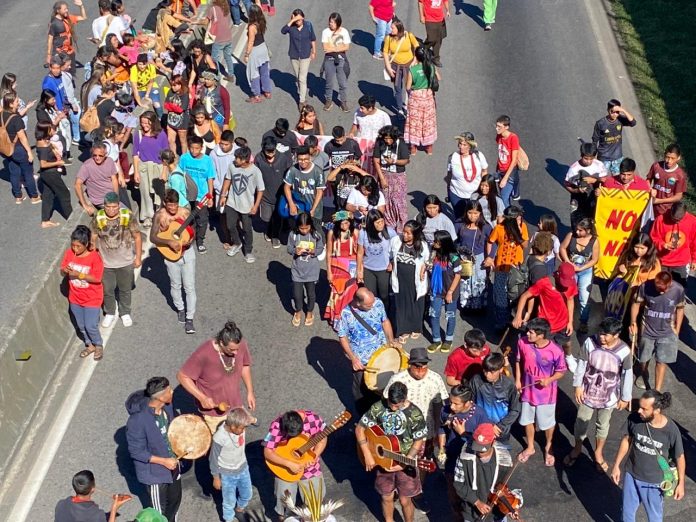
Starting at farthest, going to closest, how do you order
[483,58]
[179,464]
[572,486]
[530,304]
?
[483,58] → [530,304] → [572,486] → [179,464]

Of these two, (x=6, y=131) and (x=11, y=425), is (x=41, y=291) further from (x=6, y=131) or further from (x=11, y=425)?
(x=6, y=131)

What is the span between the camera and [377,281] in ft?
44.2

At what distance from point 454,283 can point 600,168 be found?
3.72m

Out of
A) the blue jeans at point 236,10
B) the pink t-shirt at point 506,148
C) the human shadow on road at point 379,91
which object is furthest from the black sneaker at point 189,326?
the blue jeans at point 236,10

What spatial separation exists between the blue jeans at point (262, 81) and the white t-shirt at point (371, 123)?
12.6 ft

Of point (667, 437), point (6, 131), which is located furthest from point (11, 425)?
point (667, 437)

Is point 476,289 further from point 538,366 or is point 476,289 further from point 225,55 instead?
point 225,55

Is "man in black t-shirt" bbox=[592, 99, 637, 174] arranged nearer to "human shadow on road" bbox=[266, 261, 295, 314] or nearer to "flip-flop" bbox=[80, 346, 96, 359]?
"human shadow on road" bbox=[266, 261, 295, 314]

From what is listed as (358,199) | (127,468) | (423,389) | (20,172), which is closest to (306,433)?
(423,389)

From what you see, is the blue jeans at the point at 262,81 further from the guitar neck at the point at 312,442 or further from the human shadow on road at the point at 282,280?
the guitar neck at the point at 312,442

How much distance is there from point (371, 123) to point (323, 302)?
3.29 meters

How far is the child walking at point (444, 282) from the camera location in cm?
1285

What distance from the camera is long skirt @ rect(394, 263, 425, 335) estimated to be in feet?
42.6

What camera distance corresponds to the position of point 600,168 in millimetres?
15164
